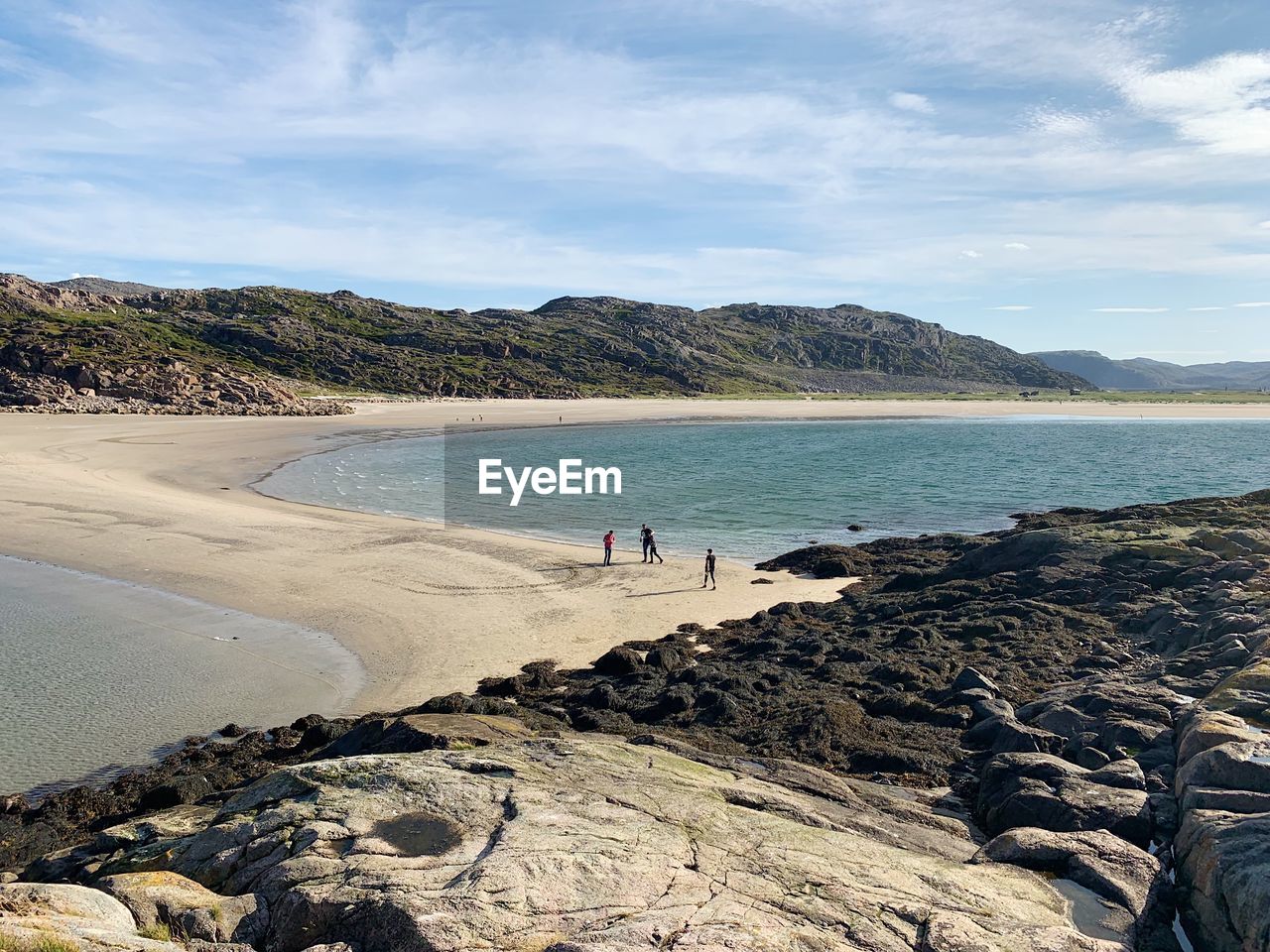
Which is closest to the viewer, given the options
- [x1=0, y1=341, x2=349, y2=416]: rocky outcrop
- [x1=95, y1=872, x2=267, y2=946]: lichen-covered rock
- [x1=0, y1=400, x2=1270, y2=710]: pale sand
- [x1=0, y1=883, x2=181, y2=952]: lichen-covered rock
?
[x1=0, y1=883, x2=181, y2=952]: lichen-covered rock

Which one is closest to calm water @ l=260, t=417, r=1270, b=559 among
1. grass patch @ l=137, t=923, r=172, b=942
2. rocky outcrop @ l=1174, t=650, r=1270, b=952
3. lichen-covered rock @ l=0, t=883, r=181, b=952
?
rocky outcrop @ l=1174, t=650, r=1270, b=952

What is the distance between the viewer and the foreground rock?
6.58 meters

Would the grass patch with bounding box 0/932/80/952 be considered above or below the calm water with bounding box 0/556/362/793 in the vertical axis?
above

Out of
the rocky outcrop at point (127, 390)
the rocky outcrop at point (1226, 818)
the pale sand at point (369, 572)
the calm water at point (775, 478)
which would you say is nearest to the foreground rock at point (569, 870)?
the rocky outcrop at point (1226, 818)

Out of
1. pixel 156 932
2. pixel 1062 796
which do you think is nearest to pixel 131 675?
pixel 156 932

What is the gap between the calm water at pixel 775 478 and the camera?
36469mm

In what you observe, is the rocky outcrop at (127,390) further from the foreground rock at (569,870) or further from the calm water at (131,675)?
the foreground rock at (569,870)

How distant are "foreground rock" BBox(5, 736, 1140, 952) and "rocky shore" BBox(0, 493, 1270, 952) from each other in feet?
0.10

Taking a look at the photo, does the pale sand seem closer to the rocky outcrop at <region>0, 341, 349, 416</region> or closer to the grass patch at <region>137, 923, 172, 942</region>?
the grass patch at <region>137, 923, 172, 942</region>

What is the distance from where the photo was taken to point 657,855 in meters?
7.69

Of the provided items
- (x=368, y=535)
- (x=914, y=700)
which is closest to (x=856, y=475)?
(x=368, y=535)

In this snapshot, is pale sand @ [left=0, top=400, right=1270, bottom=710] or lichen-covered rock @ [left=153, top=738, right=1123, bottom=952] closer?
lichen-covered rock @ [left=153, top=738, right=1123, bottom=952]

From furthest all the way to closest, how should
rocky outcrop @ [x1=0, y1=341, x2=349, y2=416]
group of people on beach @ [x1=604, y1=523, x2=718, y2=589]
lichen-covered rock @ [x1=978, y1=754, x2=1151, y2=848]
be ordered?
rocky outcrop @ [x1=0, y1=341, x2=349, y2=416] → group of people on beach @ [x1=604, y1=523, x2=718, y2=589] → lichen-covered rock @ [x1=978, y1=754, x2=1151, y2=848]

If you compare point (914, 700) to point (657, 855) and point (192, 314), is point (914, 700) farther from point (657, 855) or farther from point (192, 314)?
point (192, 314)
